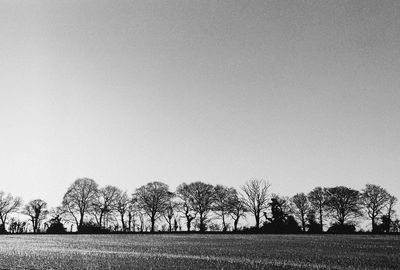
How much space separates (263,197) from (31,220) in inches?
3014

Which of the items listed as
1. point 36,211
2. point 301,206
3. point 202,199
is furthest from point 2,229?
point 301,206

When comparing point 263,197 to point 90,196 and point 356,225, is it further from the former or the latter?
point 90,196

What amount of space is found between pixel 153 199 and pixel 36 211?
41359 millimetres

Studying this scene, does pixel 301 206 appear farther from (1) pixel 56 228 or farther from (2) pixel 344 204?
(1) pixel 56 228

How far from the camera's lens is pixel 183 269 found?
1938cm

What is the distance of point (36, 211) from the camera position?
131m

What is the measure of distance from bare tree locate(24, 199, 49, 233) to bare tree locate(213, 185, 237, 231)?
192 feet

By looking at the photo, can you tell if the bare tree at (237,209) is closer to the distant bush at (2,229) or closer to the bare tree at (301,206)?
the bare tree at (301,206)

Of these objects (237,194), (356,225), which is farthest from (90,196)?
(356,225)

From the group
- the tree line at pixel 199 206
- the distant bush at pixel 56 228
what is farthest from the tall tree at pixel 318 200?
the distant bush at pixel 56 228

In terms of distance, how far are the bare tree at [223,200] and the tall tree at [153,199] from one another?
1519 cm

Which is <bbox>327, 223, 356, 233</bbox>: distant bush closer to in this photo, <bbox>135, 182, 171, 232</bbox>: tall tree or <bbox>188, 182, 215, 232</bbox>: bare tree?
<bbox>188, 182, 215, 232</bbox>: bare tree

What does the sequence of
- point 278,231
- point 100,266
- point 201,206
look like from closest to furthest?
point 100,266
point 278,231
point 201,206

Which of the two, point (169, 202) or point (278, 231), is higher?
point (169, 202)
